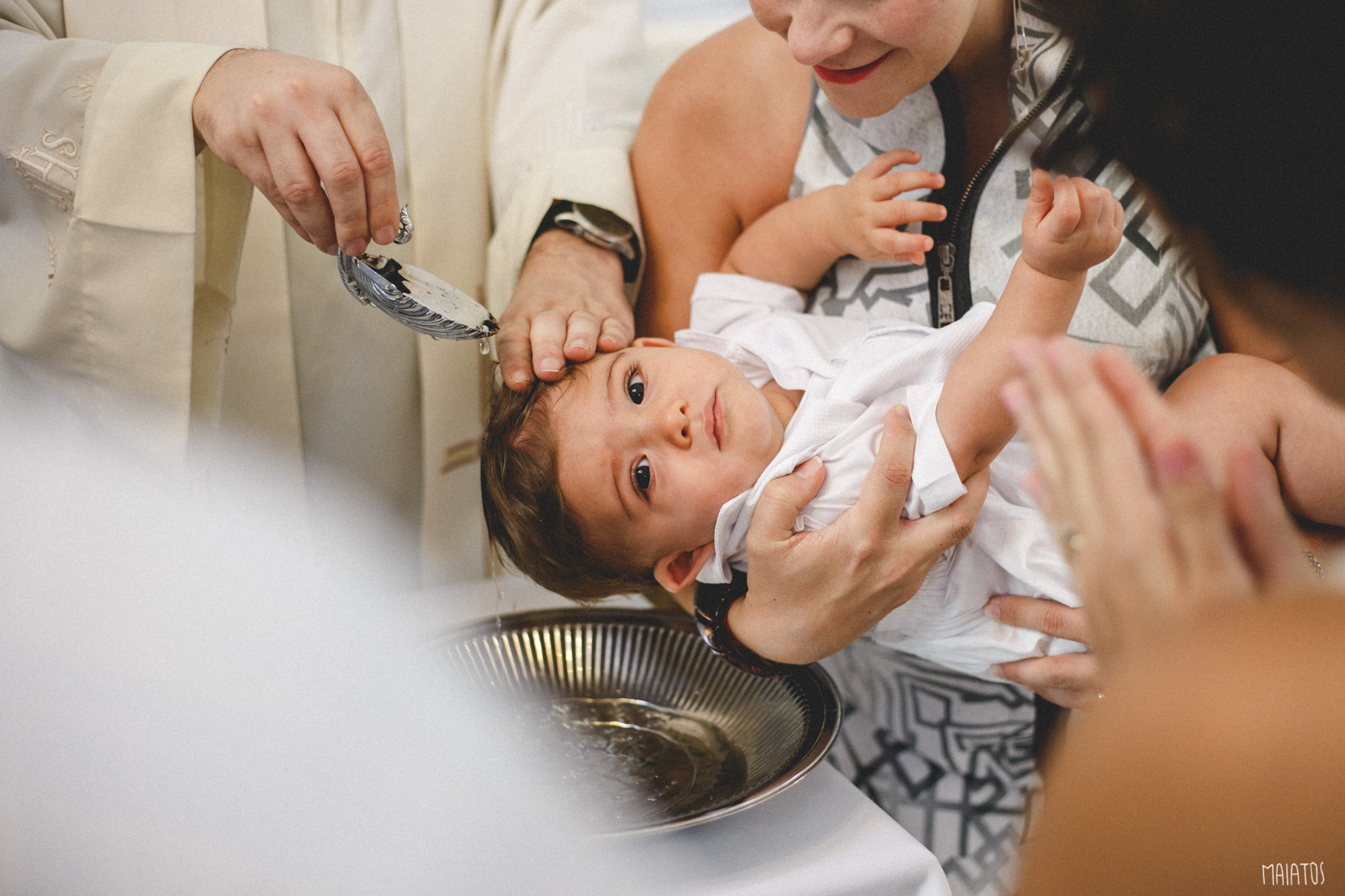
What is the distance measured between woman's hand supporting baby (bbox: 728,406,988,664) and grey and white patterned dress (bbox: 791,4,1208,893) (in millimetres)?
→ 277

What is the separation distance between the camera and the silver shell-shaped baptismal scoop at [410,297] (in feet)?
2.82

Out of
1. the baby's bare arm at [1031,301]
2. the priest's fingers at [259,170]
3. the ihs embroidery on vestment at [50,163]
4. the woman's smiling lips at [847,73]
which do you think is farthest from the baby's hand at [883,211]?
the ihs embroidery on vestment at [50,163]

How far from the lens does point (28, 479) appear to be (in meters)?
0.90

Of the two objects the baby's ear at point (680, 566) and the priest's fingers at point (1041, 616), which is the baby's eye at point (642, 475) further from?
the priest's fingers at point (1041, 616)

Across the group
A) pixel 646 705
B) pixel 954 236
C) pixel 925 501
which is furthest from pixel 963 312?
pixel 646 705

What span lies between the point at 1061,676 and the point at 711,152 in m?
0.76

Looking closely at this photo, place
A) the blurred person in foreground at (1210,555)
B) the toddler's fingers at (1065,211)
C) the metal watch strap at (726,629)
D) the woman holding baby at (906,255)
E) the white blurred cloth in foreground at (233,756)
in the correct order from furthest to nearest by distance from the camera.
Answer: the metal watch strap at (726,629), the woman holding baby at (906,255), the white blurred cloth in foreground at (233,756), the toddler's fingers at (1065,211), the blurred person in foreground at (1210,555)

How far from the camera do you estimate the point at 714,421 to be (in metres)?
0.94

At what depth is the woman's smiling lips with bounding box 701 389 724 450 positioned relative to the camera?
0.93 m

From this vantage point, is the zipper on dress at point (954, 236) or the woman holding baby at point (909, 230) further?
the zipper on dress at point (954, 236)

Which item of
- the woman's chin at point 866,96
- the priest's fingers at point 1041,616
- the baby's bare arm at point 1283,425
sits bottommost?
the priest's fingers at point 1041,616

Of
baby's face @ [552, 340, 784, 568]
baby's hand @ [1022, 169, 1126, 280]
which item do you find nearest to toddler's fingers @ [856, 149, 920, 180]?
baby's face @ [552, 340, 784, 568]

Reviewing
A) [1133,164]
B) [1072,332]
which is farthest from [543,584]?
[1133,164]

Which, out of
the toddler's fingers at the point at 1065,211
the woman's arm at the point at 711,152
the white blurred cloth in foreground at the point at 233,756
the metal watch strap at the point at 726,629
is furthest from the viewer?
the woman's arm at the point at 711,152
